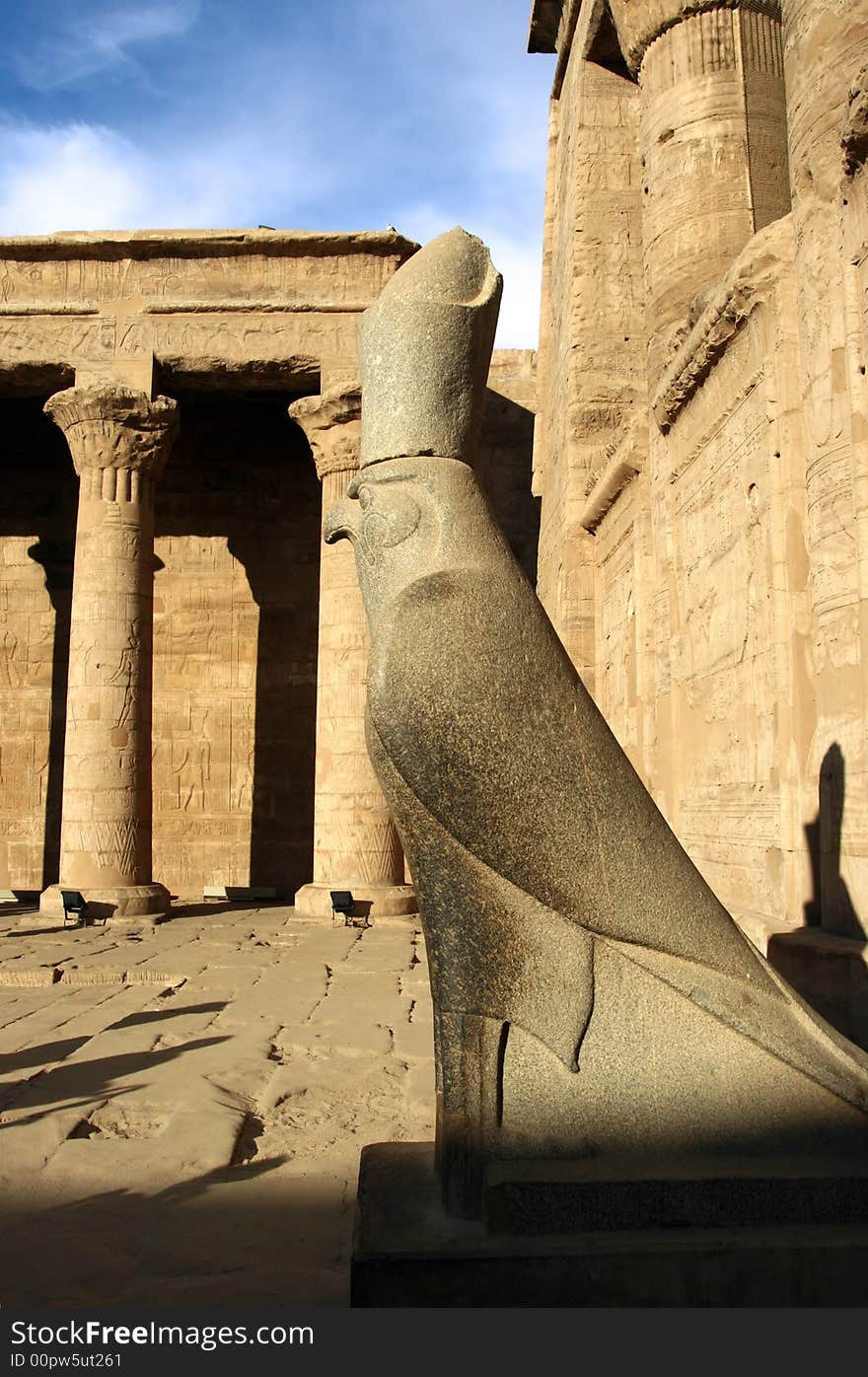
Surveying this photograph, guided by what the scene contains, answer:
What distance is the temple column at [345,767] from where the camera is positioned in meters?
12.4

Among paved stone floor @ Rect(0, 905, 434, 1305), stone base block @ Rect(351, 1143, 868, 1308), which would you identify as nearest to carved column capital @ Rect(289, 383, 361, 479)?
paved stone floor @ Rect(0, 905, 434, 1305)

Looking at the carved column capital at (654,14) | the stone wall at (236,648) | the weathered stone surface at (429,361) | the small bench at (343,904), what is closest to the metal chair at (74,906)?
the small bench at (343,904)

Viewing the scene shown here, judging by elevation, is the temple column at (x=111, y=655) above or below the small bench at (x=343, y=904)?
above

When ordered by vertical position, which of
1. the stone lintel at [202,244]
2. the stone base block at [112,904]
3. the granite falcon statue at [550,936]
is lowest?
the stone base block at [112,904]

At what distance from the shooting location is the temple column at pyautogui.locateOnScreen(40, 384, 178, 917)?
12.4 metres

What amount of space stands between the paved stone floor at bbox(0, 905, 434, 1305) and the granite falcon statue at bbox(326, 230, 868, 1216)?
2.34ft

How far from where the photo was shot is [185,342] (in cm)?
1348

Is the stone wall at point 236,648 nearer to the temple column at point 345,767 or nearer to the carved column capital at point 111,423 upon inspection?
the carved column capital at point 111,423

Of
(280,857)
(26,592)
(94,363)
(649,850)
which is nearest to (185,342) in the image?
(94,363)

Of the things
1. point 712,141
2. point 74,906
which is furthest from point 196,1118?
point 74,906

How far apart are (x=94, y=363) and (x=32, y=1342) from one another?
12.7m

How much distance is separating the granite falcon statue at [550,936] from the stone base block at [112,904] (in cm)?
1010

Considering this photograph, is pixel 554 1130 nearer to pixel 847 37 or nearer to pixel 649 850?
pixel 649 850

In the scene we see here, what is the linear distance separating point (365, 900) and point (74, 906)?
3.07 meters
